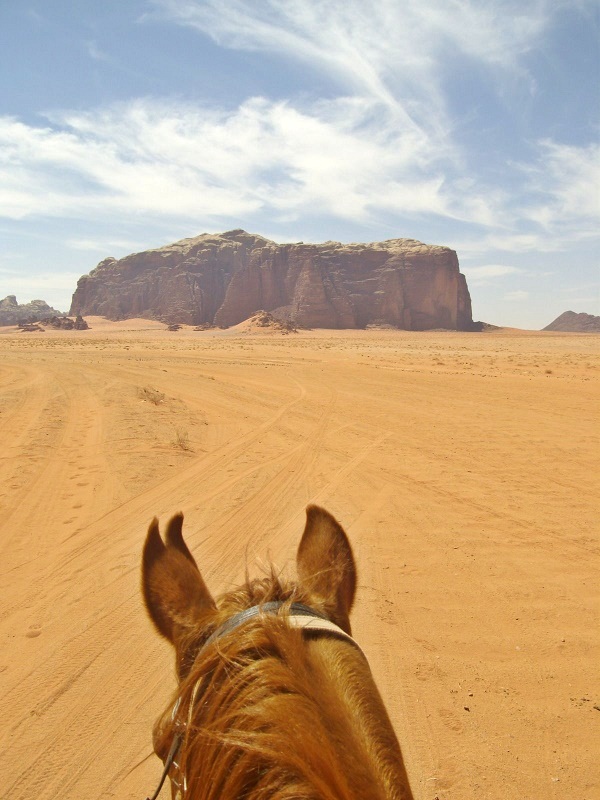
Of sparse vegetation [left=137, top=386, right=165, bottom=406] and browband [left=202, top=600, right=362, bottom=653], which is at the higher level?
browband [left=202, top=600, right=362, bottom=653]

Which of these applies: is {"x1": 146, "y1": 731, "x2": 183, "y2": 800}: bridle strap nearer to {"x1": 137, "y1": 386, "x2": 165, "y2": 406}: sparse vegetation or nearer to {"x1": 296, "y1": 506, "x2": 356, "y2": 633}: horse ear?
{"x1": 296, "y1": 506, "x2": 356, "y2": 633}: horse ear

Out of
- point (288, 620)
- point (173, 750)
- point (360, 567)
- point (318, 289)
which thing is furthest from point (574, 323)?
point (173, 750)

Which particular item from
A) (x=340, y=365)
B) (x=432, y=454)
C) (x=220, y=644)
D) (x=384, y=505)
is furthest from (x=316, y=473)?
(x=340, y=365)

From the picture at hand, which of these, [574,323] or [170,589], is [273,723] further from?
[574,323]

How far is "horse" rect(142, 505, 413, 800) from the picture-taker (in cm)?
94

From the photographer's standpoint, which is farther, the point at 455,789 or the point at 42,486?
the point at 42,486

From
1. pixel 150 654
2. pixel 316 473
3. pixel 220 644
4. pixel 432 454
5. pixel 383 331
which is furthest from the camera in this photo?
pixel 383 331

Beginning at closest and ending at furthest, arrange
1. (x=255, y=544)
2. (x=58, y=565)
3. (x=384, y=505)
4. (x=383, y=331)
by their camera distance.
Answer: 1. (x=58, y=565)
2. (x=255, y=544)
3. (x=384, y=505)
4. (x=383, y=331)

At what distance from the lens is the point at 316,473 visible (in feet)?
25.9

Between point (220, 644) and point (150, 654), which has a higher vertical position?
point (220, 644)

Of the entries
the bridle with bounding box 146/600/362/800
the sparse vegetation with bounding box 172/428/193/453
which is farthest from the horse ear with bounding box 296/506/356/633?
the sparse vegetation with bounding box 172/428/193/453

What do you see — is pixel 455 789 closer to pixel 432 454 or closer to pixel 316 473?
pixel 316 473

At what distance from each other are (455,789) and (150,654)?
2.11m

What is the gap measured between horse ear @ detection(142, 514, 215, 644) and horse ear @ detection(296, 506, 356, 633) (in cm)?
36
